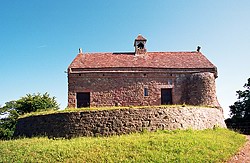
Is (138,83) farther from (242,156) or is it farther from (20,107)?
(20,107)

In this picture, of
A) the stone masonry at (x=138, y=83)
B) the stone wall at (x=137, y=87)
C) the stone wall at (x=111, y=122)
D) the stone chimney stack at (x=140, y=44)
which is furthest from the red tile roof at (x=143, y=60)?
the stone wall at (x=111, y=122)

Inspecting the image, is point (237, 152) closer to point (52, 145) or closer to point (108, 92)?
point (52, 145)

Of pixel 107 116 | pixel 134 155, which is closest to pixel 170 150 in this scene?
pixel 134 155

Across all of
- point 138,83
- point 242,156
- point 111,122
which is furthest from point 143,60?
point 242,156

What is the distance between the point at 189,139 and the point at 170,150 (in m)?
1.98

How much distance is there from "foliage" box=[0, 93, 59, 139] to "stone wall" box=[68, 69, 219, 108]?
12.0 m

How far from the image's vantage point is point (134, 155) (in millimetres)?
9633

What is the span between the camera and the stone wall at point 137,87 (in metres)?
20.7

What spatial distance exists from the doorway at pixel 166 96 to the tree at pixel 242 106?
9733mm

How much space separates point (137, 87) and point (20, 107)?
63.8 ft

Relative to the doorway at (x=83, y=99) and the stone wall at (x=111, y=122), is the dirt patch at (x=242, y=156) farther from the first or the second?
the doorway at (x=83, y=99)

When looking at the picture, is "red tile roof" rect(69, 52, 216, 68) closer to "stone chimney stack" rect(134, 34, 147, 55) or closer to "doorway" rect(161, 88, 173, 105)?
"stone chimney stack" rect(134, 34, 147, 55)

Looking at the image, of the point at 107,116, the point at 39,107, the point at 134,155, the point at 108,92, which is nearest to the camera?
the point at 134,155

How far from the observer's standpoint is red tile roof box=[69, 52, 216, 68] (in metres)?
21.8
